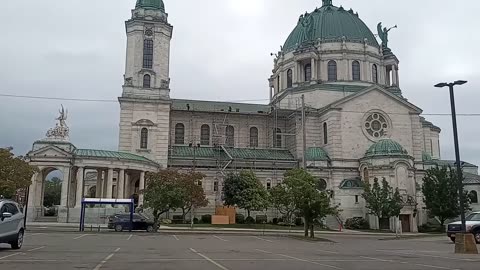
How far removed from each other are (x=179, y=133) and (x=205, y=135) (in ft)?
11.5

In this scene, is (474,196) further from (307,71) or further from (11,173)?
(11,173)

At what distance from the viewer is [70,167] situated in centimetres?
4947

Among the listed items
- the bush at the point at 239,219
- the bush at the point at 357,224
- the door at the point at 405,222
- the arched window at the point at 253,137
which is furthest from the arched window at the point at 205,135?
the door at the point at 405,222

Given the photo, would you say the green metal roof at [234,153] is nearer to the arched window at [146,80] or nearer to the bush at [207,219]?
the bush at [207,219]

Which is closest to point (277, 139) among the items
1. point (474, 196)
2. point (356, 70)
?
point (356, 70)

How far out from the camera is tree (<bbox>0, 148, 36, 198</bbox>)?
40.5m

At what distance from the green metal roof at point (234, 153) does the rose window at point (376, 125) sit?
10.5 m

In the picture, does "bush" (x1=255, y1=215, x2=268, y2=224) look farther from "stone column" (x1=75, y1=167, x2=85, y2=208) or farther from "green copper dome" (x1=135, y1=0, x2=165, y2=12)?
"green copper dome" (x1=135, y1=0, x2=165, y2=12)

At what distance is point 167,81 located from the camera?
58906mm

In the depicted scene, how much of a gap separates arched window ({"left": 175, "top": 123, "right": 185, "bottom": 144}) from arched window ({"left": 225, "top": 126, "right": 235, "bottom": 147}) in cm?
584

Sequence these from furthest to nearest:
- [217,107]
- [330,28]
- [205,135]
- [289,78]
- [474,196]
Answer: [289,78]
[330,28]
[217,107]
[205,135]
[474,196]

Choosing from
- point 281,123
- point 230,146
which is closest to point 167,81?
point 230,146

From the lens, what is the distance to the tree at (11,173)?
40.5 metres

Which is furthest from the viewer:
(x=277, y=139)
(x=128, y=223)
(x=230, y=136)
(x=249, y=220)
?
(x=277, y=139)
